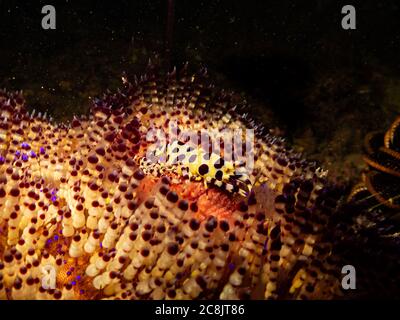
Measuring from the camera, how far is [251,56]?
5.29m

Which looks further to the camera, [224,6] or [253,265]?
[224,6]

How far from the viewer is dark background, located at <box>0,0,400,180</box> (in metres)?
4.48

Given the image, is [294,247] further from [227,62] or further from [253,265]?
Result: [227,62]

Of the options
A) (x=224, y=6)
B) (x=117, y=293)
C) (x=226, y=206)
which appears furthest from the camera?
(x=224, y=6)

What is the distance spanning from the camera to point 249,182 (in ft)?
8.34

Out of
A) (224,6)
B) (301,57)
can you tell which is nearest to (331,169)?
(301,57)

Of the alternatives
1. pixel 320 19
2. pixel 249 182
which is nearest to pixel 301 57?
pixel 320 19

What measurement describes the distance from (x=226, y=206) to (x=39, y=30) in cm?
444

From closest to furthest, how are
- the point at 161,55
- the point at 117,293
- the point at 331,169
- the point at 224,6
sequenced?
1. the point at 117,293
2. the point at 331,169
3. the point at 161,55
4. the point at 224,6

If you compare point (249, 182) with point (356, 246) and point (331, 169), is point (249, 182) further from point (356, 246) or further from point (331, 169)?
point (331, 169)

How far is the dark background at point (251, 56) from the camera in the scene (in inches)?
176

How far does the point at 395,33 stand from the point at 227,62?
99.8 inches
